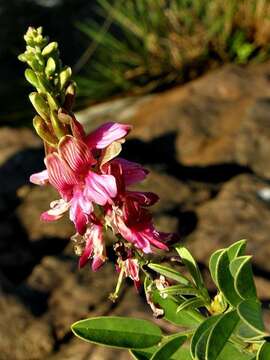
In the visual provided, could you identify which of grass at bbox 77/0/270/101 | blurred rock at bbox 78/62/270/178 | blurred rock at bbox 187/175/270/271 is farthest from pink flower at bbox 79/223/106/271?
grass at bbox 77/0/270/101

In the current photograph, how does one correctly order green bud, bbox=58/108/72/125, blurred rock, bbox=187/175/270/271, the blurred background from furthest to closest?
1. blurred rock, bbox=187/175/270/271
2. the blurred background
3. green bud, bbox=58/108/72/125

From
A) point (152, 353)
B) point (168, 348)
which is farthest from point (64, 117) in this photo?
point (152, 353)

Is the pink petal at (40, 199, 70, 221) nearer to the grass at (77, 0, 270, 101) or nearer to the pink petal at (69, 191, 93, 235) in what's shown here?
the pink petal at (69, 191, 93, 235)

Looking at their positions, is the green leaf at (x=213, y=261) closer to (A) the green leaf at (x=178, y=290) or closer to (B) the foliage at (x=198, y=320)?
(B) the foliage at (x=198, y=320)

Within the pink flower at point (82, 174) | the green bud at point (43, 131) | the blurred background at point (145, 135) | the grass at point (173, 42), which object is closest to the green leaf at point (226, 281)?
the pink flower at point (82, 174)

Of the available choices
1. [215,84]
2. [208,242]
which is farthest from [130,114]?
[208,242]

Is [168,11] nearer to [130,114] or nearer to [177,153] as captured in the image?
[130,114]

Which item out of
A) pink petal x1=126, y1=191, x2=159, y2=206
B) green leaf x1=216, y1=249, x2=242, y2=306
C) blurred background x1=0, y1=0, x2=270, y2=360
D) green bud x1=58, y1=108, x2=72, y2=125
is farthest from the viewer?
blurred background x1=0, y1=0, x2=270, y2=360
